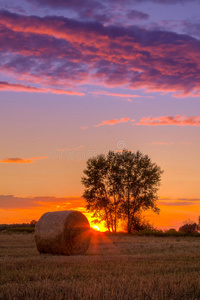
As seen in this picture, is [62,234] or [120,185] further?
[120,185]

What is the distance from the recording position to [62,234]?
18609 mm

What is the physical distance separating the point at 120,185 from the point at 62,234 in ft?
85.9

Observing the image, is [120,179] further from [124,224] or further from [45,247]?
[45,247]

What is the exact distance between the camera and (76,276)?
31.6 feet

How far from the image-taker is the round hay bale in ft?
60.7

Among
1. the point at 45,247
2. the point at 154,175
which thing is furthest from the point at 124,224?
the point at 45,247

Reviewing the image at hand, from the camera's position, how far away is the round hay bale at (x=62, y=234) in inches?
728

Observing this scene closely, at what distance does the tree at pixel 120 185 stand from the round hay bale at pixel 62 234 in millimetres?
24387

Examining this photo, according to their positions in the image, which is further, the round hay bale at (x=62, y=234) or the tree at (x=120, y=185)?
the tree at (x=120, y=185)

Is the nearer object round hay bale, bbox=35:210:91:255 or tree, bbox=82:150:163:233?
round hay bale, bbox=35:210:91:255

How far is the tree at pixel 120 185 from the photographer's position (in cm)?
4422

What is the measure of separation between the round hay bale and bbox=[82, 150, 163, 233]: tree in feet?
80.0

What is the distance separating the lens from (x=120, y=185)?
4447 cm

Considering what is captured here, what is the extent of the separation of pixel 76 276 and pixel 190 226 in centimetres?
3518
